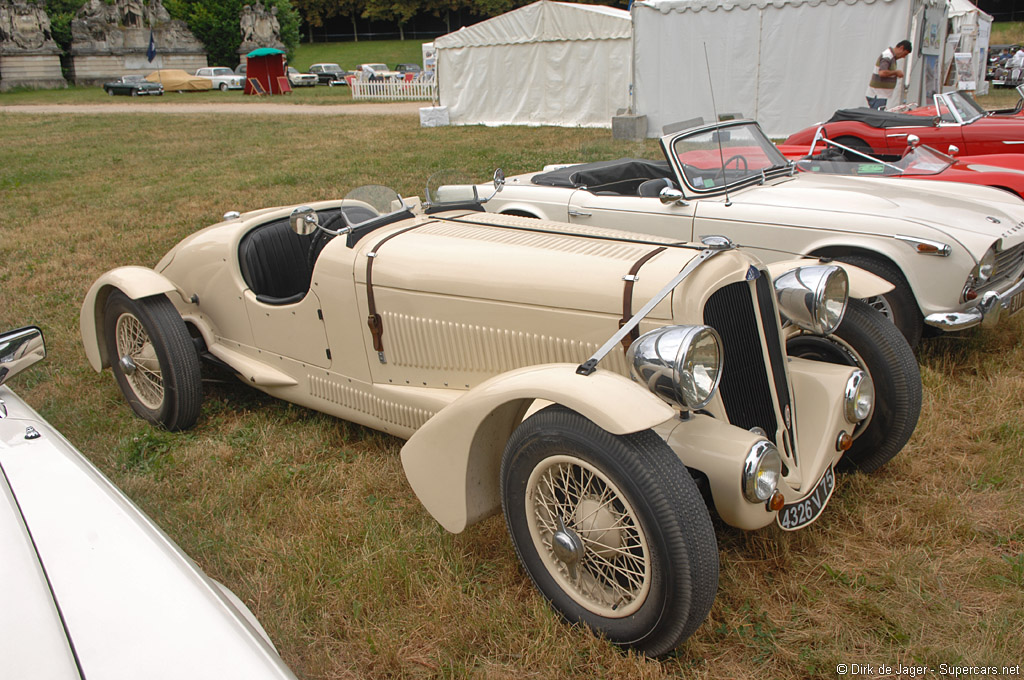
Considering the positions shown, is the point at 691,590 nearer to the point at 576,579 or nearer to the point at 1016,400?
the point at 576,579

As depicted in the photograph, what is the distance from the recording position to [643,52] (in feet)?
44.3

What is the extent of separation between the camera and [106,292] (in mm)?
4102

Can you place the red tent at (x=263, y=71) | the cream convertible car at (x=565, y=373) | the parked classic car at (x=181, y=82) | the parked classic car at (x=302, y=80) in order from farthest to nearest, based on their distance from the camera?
the parked classic car at (x=302, y=80), the parked classic car at (x=181, y=82), the red tent at (x=263, y=71), the cream convertible car at (x=565, y=373)

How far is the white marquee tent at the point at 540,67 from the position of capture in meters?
15.4

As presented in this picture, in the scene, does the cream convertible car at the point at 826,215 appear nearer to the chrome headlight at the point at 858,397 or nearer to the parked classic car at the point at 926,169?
the parked classic car at the point at 926,169

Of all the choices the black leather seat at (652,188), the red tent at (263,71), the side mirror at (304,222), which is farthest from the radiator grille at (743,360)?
the red tent at (263,71)

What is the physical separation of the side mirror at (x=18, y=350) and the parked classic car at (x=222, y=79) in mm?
38760

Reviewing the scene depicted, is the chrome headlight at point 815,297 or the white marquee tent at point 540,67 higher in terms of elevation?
the white marquee tent at point 540,67

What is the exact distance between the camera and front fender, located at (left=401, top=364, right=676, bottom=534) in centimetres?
223

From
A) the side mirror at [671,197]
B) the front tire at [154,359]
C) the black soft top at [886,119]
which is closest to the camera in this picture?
the front tire at [154,359]

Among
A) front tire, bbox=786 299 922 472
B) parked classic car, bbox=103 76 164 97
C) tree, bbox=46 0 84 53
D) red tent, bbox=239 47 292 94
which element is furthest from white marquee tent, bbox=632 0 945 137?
tree, bbox=46 0 84 53

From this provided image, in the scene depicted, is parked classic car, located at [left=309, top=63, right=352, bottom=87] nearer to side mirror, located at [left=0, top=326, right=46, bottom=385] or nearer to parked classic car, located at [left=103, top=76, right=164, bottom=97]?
parked classic car, located at [left=103, top=76, right=164, bottom=97]

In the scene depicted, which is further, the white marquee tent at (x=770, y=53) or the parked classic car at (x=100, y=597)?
the white marquee tent at (x=770, y=53)

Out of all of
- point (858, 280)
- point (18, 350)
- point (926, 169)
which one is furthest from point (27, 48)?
point (858, 280)
